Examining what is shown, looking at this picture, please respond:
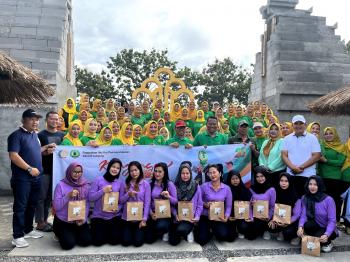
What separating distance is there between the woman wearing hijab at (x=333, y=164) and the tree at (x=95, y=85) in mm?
22826

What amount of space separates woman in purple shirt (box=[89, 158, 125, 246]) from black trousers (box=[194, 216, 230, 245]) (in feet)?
3.66

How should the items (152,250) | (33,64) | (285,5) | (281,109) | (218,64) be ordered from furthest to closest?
(218,64) < (285,5) < (281,109) < (33,64) < (152,250)

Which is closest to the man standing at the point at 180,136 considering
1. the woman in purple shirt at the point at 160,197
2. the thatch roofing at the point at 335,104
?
the woman in purple shirt at the point at 160,197

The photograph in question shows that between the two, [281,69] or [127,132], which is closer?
[127,132]

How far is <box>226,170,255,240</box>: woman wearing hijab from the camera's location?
16.8ft

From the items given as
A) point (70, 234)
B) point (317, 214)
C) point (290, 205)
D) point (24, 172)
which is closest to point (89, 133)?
point (24, 172)

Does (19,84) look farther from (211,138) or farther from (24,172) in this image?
(211,138)

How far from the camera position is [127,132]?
6.66 meters

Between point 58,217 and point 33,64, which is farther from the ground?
point 33,64

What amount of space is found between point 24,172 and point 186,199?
7.32 ft

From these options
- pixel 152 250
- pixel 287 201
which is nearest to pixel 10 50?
pixel 152 250

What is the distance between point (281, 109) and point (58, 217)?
846 centimetres

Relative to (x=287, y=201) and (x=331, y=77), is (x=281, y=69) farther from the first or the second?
(x=287, y=201)

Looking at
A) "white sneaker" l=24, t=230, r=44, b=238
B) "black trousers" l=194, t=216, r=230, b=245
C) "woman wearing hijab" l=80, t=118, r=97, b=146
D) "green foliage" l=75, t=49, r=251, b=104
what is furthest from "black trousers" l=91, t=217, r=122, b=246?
"green foliage" l=75, t=49, r=251, b=104
